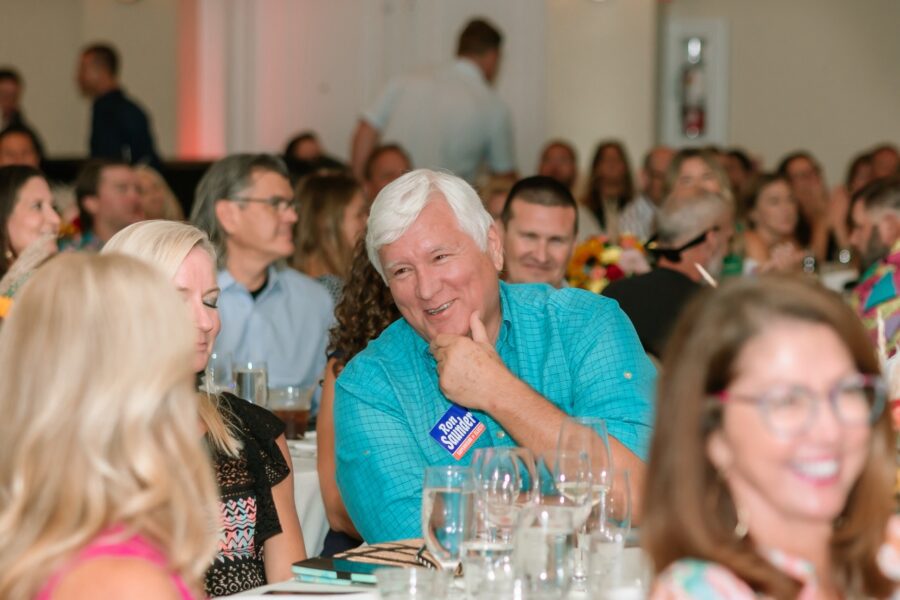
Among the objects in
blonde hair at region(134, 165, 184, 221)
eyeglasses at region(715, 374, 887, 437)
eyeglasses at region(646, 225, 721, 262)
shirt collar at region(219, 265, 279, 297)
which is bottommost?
eyeglasses at region(715, 374, 887, 437)

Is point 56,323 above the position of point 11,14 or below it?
below

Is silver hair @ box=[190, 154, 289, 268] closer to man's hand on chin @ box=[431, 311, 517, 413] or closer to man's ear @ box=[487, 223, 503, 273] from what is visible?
man's ear @ box=[487, 223, 503, 273]

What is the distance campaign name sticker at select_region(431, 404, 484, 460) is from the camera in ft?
9.75

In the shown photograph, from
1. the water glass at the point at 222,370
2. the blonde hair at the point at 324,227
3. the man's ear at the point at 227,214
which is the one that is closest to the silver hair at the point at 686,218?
the blonde hair at the point at 324,227

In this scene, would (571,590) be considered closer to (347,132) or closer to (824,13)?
(347,132)

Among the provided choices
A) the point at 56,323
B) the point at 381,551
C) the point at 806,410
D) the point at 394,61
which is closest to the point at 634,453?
the point at 381,551

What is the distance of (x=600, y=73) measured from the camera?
35.3 feet

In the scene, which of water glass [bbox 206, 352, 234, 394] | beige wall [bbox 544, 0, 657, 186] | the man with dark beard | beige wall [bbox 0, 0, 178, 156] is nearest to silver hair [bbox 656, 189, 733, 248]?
the man with dark beard

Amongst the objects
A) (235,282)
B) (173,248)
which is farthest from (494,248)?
(235,282)

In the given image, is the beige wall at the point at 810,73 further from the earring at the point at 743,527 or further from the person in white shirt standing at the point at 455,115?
the earring at the point at 743,527

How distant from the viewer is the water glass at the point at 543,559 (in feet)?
6.64

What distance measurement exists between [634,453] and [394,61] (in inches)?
329

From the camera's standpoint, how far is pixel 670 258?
5.34 metres

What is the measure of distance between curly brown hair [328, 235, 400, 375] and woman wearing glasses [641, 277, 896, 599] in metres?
2.13
